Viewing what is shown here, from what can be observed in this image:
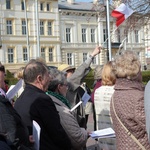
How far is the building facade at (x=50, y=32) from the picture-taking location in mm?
45750

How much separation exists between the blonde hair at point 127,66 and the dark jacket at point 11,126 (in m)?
1.21

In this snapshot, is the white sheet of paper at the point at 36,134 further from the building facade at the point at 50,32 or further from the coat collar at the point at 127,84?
the building facade at the point at 50,32

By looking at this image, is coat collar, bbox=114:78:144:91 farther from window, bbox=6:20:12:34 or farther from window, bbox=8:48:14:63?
window, bbox=6:20:12:34

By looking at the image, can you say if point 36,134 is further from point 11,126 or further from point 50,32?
point 50,32

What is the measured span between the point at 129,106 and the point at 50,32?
4684cm

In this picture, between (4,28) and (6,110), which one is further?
(4,28)

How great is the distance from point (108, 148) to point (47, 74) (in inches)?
67.8

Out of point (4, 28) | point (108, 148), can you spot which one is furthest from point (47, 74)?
point (4, 28)

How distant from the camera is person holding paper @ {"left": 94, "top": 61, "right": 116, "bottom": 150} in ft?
16.4

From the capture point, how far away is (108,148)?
505 cm

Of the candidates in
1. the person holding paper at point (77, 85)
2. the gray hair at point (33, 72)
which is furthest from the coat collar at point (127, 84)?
the person holding paper at point (77, 85)

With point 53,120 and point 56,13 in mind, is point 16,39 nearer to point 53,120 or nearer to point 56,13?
point 56,13

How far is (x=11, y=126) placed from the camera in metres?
2.57

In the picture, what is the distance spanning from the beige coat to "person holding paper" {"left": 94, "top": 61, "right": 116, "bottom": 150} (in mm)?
1366
